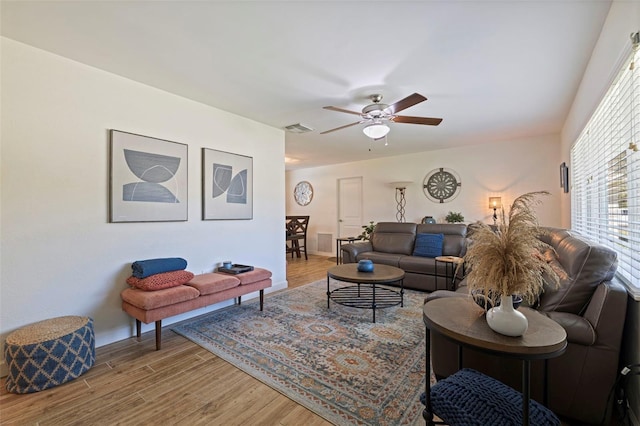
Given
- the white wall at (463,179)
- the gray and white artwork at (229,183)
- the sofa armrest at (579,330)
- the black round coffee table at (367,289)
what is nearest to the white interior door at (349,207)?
the white wall at (463,179)

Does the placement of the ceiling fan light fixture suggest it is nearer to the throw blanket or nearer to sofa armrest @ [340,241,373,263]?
sofa armrest @ [340,241,373,263]

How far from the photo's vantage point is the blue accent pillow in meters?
4.54

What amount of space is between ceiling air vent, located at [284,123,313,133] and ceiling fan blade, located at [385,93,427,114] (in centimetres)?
161

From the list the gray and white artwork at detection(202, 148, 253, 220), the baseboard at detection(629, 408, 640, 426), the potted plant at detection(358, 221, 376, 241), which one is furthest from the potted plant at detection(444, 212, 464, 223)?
the baseboard at detection(629, 408, 640, 426)

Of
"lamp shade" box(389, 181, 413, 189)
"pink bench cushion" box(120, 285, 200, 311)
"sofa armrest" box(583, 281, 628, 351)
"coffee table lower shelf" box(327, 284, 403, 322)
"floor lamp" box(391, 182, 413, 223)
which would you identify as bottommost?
"coffee table lower shelf" box(327, 284, 403, 322)

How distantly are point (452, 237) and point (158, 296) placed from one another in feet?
14.1

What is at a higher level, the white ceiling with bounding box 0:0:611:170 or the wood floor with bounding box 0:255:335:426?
the white ceiling with bounding box 0:0:611:170

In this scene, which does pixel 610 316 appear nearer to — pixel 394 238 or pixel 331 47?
pixel 331 47

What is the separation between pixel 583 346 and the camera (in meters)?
1.48

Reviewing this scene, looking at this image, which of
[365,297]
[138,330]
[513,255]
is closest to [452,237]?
[365,297]

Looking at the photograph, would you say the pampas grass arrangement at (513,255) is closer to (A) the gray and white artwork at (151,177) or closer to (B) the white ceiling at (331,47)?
(B) the white ceiling at (331,47)

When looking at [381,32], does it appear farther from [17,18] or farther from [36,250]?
[36,250]

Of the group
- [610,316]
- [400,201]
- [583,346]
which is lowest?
[583,346]

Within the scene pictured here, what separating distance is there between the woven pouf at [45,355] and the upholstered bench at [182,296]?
39cm
